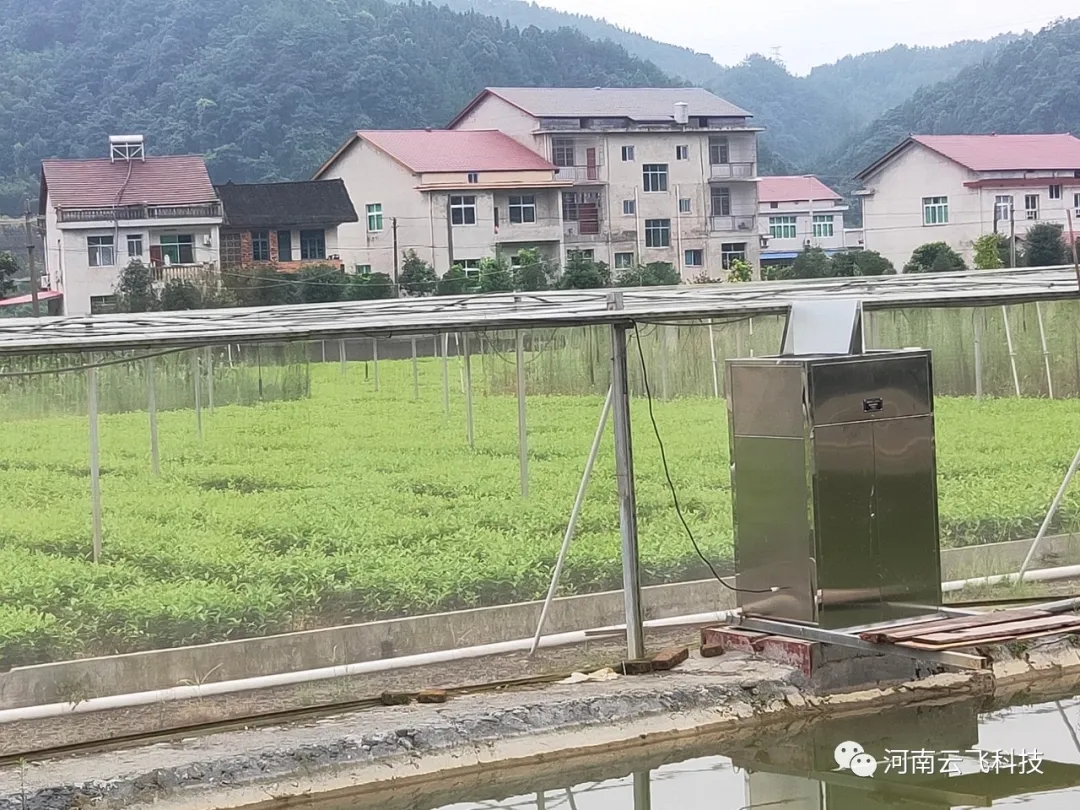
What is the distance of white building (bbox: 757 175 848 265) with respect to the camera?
2783 inches

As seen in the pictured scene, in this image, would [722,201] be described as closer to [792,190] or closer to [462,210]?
[462,210]

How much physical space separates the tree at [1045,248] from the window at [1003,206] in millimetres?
9040

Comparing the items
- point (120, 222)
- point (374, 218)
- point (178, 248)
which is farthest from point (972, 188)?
point (120, 222)

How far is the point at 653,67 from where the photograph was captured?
303 feet

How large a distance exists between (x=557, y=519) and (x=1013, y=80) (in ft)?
230

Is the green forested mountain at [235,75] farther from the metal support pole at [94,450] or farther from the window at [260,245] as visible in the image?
the metal support pole at [94,450]

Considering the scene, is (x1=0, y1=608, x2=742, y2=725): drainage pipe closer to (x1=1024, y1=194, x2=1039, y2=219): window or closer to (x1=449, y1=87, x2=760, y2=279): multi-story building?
(x1=449, y1=87, x2=760, y2=279): multi-story building

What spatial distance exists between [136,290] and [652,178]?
2332cm

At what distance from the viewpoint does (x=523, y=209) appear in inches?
2186

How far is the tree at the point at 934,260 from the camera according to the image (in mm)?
47500

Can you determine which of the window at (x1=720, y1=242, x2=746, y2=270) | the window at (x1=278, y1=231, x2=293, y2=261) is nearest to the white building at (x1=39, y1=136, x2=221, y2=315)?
the window at (x1=278, y1=231, x2=293, y2=261)

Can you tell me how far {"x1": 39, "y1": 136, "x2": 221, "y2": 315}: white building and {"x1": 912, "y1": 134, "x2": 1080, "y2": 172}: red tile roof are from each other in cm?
2890

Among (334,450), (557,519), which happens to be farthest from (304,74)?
(557,519)

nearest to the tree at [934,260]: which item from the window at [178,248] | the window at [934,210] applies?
the window at [934,210]
